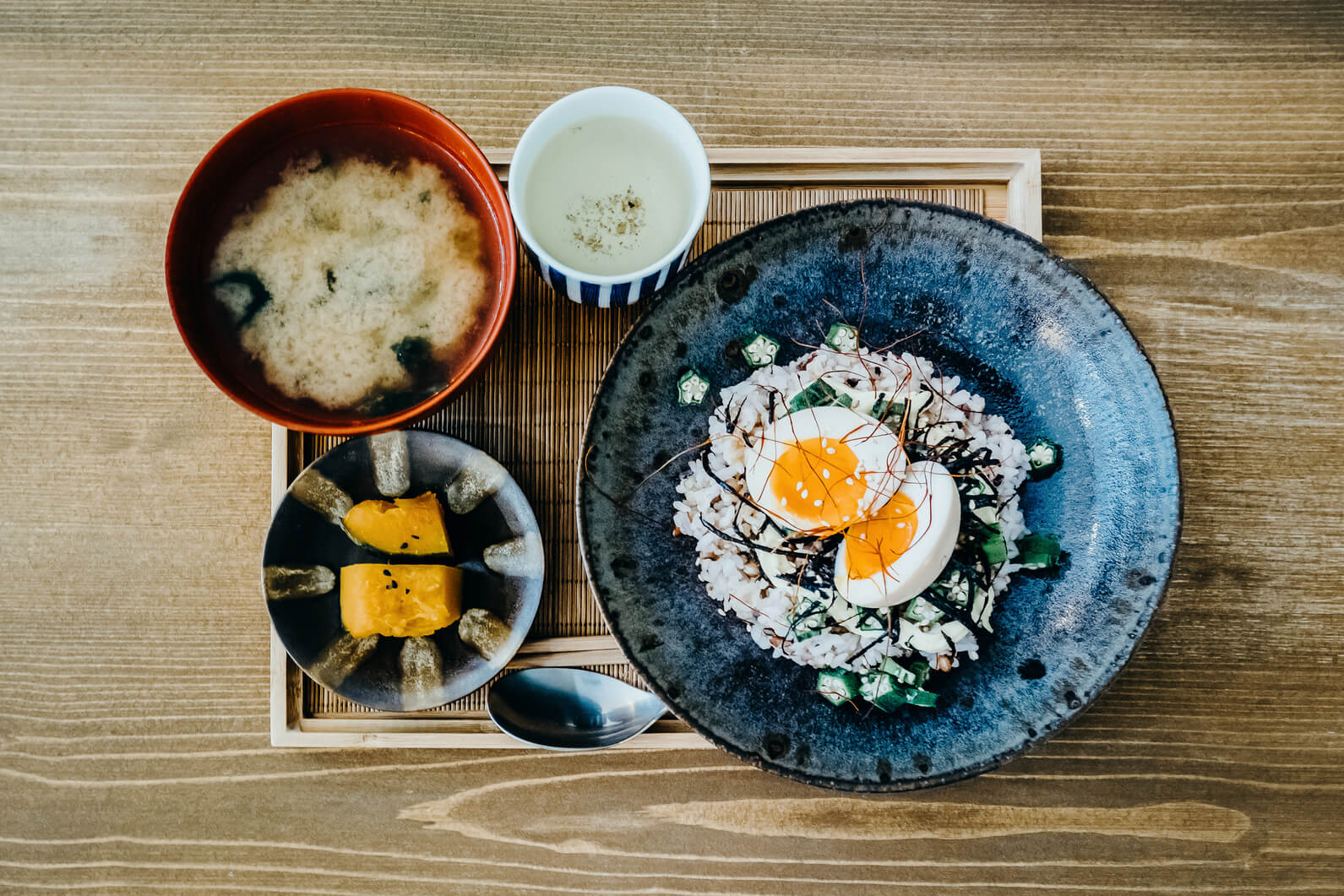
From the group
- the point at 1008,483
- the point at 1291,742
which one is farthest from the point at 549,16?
the point at 1291,742

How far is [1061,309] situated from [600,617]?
87 cm

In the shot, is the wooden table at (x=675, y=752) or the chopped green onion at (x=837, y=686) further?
the wooden table at (x=675, y=752)

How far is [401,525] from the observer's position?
3.85ft

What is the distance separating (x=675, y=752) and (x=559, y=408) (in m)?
0.63

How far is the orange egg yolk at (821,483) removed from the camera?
1.14 m

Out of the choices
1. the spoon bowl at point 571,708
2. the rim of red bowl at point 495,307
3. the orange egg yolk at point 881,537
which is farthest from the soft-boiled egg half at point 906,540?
the rim of red bowl at point 495,307

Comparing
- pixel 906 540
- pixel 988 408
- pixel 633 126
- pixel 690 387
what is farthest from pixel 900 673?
pixel 633 126

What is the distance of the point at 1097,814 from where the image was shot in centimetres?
135

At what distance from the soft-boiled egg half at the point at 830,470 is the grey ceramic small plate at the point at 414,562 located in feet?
1.32

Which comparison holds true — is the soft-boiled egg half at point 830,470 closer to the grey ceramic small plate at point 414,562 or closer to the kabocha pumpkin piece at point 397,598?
the grey ceramic small plate at point 414,562

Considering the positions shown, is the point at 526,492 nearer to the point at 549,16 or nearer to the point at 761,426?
the point at 761,426

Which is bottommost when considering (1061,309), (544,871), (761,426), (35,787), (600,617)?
(544,871)

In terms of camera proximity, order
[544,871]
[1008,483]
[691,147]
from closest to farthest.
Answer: [691,147], [1008,483], [544,871]

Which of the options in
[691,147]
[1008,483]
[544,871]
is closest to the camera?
[691,147]
